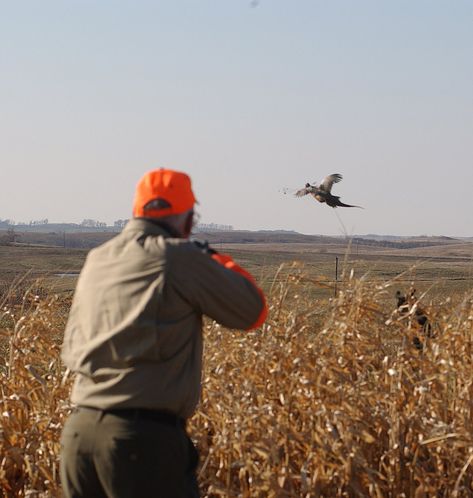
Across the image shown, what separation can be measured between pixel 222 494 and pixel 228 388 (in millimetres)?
726

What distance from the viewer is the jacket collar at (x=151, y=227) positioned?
3.28 m

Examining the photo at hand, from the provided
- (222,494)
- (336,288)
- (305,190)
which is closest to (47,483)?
(222,494)

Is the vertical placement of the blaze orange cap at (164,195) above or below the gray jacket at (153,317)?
above

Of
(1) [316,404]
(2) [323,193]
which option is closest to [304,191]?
(2) [323,193]

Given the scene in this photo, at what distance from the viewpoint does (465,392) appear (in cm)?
465

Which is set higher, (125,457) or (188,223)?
(188,223)

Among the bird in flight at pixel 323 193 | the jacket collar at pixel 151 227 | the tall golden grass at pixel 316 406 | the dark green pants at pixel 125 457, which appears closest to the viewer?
the dark green pants at pixel 125 457

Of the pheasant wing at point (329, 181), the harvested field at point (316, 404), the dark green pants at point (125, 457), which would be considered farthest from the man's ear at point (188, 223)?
the pheasant wing at point (329, 181)

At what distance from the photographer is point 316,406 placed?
183 inches

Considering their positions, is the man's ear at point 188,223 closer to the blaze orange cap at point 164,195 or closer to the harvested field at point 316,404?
the blaze orange cap at point 164,195

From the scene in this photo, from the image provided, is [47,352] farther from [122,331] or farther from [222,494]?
[122,331]

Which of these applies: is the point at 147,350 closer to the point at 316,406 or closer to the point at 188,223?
the point at 188,223

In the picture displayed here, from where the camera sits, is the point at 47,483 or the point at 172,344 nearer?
the point at 172,344

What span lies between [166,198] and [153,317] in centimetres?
46
